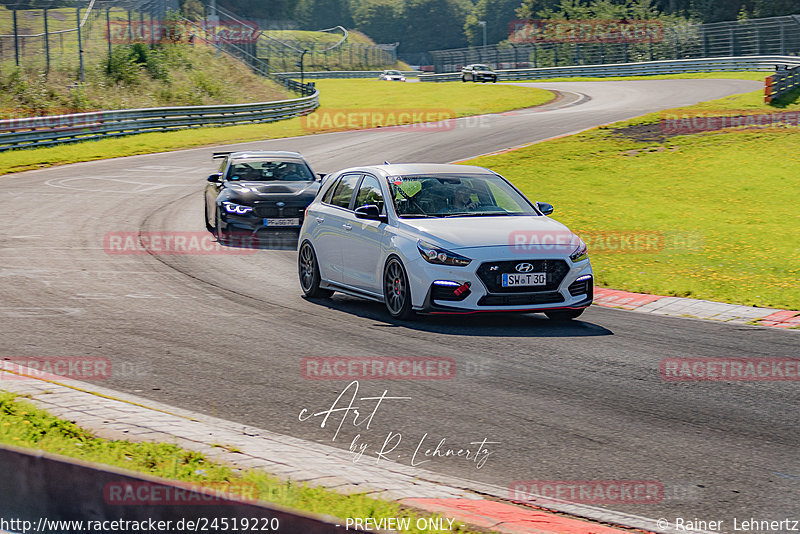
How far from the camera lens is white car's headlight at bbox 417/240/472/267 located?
10.4 meters

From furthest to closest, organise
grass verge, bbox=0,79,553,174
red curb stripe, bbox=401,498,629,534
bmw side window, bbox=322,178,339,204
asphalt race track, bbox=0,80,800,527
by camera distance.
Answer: grass verge, bbox=0,79,553,174, bmw side window, bbox=322,178,339,204, asphalt race track, bbox=0,80,800,527, red curb stripe, bbox=401,498,629,534

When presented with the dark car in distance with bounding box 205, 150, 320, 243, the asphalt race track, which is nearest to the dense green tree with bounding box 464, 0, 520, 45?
the dark car in distance with bounding box 205, 150, 320, 243

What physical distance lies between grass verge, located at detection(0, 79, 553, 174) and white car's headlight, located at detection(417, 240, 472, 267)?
22439 mm

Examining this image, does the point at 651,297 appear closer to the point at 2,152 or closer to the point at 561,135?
the point at 561,135

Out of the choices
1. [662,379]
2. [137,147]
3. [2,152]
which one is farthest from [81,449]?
[137,147]

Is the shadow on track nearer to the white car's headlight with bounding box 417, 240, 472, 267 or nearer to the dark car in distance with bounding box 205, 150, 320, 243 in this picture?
the white car's headlight with bounding box 417, 240, 472, 267

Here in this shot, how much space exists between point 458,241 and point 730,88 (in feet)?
140

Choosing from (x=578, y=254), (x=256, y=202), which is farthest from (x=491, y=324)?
(x=256, y=202)

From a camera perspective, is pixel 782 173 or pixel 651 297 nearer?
pixel 651 297

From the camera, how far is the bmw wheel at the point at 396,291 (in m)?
10.7

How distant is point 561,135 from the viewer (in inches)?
1387

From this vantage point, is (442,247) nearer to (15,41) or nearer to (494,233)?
(494,233)

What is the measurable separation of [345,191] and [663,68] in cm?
6005

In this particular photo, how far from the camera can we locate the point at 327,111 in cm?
5478
